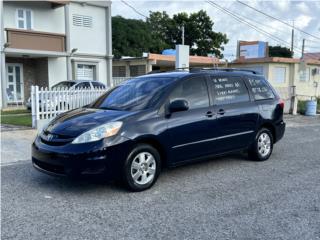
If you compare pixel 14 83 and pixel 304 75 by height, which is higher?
pixel 304 75

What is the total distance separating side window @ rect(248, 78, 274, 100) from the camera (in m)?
7.53

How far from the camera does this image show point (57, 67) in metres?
21.5

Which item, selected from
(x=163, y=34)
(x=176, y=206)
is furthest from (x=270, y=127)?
(x=163, y=34)

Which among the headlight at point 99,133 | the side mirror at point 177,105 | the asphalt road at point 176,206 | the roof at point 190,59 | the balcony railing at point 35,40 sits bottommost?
the asphalt road at point 176,206

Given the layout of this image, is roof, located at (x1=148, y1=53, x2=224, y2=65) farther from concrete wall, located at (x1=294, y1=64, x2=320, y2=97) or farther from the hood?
the hood

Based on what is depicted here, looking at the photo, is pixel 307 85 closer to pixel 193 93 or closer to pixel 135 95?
pixel 193 93

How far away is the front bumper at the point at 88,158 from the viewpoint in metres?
5.04

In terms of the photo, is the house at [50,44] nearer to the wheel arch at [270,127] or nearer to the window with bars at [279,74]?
the window with bars at [279,74]

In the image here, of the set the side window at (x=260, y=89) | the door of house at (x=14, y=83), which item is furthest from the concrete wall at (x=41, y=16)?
the side window at (x=260, y=89)

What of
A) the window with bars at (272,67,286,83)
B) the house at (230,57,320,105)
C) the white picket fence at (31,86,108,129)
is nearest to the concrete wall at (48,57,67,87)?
the white picket fence at (31,86,108,129)

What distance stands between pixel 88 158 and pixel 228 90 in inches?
123

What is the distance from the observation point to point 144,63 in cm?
2612

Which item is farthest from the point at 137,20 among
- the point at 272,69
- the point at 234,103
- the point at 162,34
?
the point at 234,103

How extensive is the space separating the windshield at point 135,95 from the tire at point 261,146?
7.74 feet
